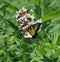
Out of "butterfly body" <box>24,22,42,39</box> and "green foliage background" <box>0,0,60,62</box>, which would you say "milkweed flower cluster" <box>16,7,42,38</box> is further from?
"green foliage background" <box>0,0,60,62</box>

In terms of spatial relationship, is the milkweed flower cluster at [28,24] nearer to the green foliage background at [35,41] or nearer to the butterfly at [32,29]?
the butterfly at [32,29]

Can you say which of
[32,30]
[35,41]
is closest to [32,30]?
[32,30]

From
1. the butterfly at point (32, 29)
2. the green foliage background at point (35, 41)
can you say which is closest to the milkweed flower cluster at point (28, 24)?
the butterfly at point (32, 29)

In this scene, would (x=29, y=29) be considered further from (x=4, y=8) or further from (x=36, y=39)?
(x=4, y=8)

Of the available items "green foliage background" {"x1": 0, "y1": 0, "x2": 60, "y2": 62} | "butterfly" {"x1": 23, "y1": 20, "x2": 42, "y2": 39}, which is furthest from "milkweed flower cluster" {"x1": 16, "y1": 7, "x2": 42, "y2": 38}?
"green foliage background" {"x1": 0, "y1": 0, "x2": 60, "y2": 62}

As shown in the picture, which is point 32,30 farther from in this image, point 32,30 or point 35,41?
point 35,41
